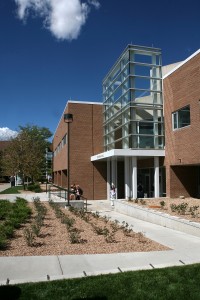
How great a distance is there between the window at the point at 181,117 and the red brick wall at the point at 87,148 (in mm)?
11246

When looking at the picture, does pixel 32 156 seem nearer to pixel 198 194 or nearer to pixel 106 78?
pixel 106 78

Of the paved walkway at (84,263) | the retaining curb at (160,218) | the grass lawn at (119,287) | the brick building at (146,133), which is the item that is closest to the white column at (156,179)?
the brick building at (146,133)

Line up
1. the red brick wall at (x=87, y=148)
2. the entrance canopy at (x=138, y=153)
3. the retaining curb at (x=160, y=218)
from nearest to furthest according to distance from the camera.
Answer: the retaining curb at (x=160, y=218), the entrance canopy at (x=138, y=153), the red brick wall at (x=87, y=148)

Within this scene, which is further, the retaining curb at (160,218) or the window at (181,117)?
the window at (181,117)

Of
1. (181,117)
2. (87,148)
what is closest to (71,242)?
(181,117)

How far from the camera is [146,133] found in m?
25.6

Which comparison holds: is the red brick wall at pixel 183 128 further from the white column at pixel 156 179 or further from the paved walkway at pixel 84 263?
the paved walkway at pixel 84 263

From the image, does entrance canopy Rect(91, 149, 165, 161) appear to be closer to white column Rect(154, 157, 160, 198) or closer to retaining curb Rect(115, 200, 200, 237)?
white column Rect(154, 157, 160, 198)

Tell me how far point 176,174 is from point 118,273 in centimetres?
1832

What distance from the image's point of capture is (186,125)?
22.1 metres

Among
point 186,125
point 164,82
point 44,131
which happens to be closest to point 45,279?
point 186,125

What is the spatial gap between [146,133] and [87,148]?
906 cm

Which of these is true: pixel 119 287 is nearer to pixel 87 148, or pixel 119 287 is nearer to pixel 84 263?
pixel 84 263

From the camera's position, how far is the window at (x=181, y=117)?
21969 mm
